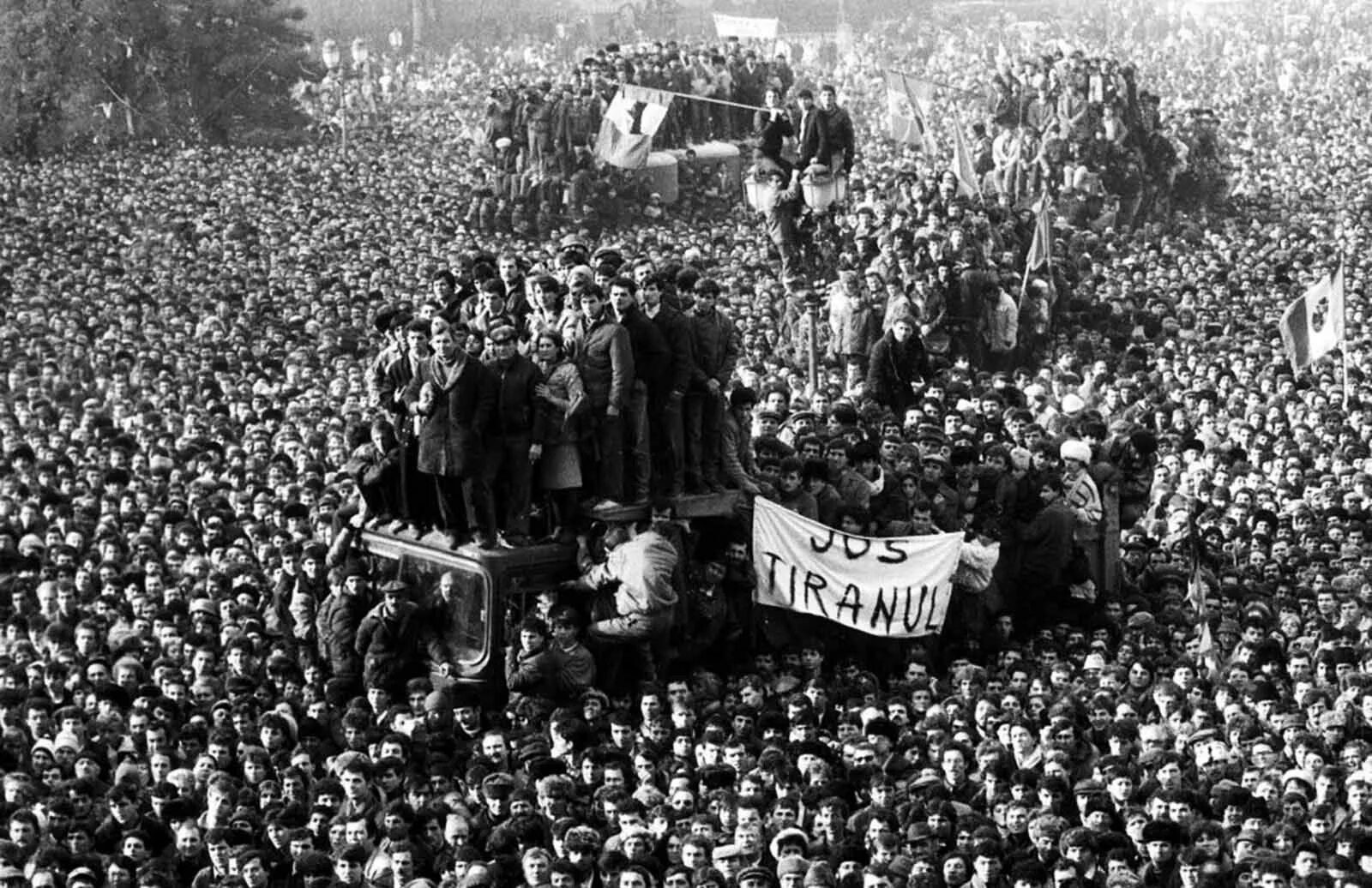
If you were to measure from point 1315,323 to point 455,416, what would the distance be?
1156cm

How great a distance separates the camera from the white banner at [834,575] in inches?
827

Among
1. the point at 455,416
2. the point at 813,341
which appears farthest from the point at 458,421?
the point at 813,341

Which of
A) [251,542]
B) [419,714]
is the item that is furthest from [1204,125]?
[419,714]

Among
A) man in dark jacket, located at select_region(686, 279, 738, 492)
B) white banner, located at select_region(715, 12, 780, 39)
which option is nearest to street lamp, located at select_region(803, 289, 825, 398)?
man in dark jacket, located at select_region(686, 279, 738, 492)

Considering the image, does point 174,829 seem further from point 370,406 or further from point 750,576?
point 370,406

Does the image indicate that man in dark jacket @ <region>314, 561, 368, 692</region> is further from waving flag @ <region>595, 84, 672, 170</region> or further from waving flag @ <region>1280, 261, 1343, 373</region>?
waving flag @ <region>595, 84, 672, 170</region>

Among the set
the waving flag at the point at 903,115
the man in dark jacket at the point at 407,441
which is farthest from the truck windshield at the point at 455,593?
the waving flag at the point at 903,115

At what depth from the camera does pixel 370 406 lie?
27984mm

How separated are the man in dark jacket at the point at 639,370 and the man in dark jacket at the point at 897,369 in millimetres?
6676

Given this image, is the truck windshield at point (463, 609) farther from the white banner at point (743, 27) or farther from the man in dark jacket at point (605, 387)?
the white banner at point (743, 27)

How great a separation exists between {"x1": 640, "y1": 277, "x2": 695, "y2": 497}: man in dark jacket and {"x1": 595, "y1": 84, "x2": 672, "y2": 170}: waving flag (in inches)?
772

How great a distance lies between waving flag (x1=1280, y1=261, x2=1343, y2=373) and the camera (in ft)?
92.6

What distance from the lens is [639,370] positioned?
21.0 metres

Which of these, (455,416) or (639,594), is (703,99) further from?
(639,594)
